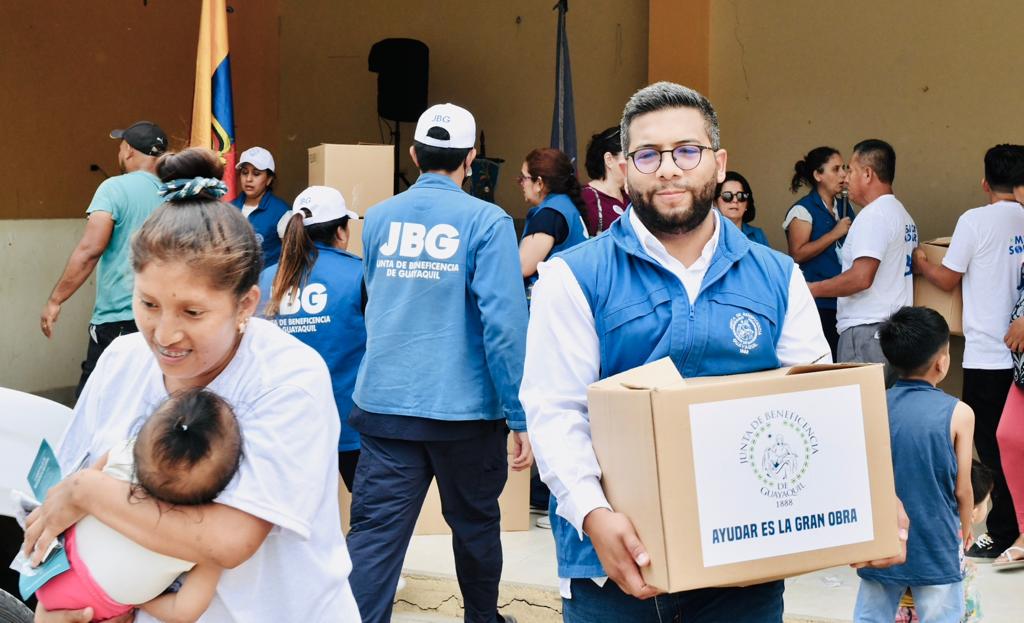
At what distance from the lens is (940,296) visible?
5840mm

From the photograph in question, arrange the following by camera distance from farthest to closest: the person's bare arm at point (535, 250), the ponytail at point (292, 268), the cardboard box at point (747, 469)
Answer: the person's bare arm at point (535, 250)
the ponytail at point (292, 268)
the cardboard box at point (747, 469)

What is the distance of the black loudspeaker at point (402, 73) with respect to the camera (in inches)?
372

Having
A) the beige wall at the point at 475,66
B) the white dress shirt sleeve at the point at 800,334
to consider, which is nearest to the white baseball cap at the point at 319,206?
the white dress shirt sleeve at the point at 800,334

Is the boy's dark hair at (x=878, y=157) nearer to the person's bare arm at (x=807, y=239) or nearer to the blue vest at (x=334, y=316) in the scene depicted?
the person's bare arm at (x=807, y=239)

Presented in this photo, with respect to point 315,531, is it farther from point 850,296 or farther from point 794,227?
point 794,227

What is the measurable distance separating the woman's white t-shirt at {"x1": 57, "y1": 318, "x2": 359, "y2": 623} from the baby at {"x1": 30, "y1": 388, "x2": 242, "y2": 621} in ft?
0.16

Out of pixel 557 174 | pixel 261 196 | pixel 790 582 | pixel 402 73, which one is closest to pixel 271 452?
pixel 790 582

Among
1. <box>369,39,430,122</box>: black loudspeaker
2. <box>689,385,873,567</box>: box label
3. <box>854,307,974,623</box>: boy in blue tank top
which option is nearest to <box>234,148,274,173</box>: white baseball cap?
<box>369,39,430,122</box>: black loudspeaker

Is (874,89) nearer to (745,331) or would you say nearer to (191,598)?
(745,331)

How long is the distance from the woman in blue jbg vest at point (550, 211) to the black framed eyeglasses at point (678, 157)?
9.25 ft

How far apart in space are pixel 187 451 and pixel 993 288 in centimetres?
462

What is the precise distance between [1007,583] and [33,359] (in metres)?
6.30

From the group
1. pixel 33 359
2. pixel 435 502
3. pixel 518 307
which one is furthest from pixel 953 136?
pixel 33 359

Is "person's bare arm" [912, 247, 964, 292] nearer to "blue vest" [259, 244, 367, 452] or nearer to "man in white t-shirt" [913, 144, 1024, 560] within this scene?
"man in white t-shirt" [913, 144, 1024, 560]
